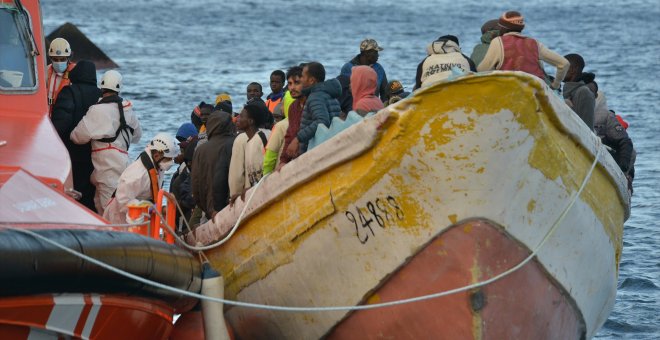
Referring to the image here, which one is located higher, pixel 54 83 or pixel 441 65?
pixel 441 65

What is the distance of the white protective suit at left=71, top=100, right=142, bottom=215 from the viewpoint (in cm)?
1256

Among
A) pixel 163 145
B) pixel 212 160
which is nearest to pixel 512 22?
pixel 212 160

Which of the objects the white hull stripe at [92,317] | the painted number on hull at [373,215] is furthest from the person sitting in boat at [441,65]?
the white hull stripe at [92,317]

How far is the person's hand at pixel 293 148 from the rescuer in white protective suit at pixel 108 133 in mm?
2035

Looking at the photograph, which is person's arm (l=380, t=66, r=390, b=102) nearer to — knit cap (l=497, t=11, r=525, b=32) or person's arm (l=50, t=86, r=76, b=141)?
knit cap (l=497, t=11, r=525, b=32)

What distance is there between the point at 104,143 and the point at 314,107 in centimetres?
232

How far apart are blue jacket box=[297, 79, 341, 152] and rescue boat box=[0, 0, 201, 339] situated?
1.26 meters

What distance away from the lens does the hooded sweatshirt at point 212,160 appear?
12305mm

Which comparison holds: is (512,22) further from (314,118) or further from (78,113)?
(78,113)

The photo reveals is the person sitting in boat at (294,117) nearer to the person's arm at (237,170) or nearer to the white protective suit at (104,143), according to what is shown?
the person's arm at (237,170)

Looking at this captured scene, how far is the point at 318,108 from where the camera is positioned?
11.1 metres

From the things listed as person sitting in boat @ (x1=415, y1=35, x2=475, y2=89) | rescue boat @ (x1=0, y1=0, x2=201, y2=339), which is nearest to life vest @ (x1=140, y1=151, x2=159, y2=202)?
rescue boat @ (x1=0, y1=0, x2=201, y2=339)

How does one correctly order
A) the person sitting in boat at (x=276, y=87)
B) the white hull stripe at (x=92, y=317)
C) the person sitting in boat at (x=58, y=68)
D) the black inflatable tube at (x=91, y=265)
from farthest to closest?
the person sitting in boat at (x=276, y=87)
the person sitting in boat at (x=58, y=68)
the white hull stripe at (x=92, y=317)
the black inflatable tube at (x=91, y=265)

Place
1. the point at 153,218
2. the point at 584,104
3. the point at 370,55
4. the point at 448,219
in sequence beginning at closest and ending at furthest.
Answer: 1. the point at 448,219
2. the point at 153,218
3. the point at 584,104
4. the point at 370,55
